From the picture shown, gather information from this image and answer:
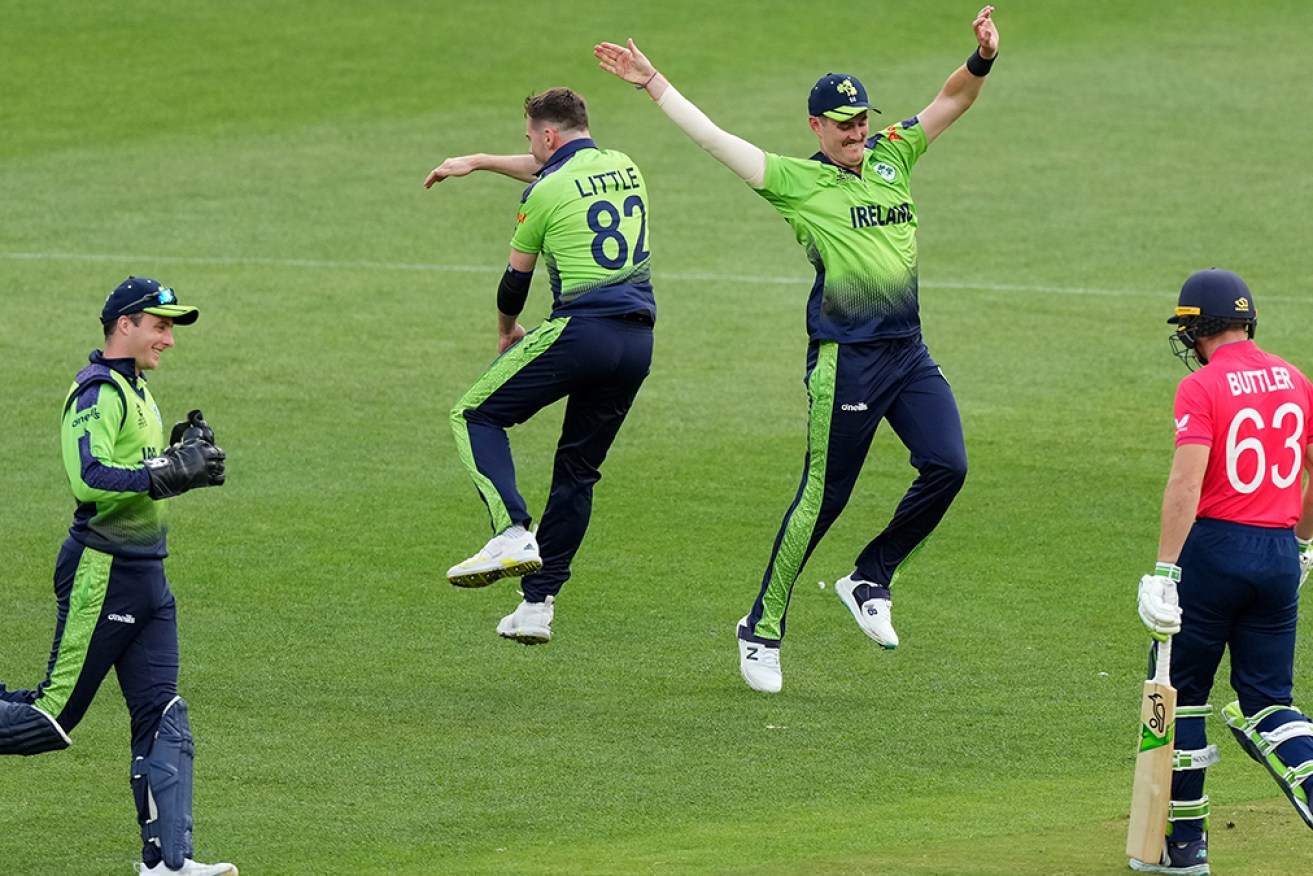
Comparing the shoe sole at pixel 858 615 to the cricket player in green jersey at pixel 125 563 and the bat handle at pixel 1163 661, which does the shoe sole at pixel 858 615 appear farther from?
the cricket player in green jersey at pixel 125 563

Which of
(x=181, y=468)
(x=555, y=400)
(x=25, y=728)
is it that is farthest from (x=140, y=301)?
(x=555, y=400)

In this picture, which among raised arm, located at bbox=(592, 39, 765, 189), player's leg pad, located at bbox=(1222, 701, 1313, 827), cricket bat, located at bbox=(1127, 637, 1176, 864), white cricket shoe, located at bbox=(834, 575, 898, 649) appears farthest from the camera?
white cricket shoe, located at bbox=(834, 575, 898, 649)

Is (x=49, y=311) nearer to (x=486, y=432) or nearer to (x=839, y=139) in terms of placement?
(x=486, y=432)

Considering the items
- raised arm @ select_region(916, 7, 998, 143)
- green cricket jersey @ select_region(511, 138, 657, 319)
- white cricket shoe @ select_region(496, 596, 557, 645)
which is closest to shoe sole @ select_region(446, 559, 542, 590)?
white cricket shoe @ select_region(496, 596, 557, 645)

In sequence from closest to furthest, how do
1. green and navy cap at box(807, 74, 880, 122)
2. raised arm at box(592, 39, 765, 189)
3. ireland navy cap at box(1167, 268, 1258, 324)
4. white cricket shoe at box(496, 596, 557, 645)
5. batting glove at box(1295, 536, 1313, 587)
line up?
ireland navy cap at box(1167, 268, 1258, 324) < batting glove at box(1295, 536, 1313, 587) < raised arm at box(592, 39, 765, 189) < green and navy cap at box(807, 74, 880, 122) < white cricket shoe at box(496, 596, 557, 645)

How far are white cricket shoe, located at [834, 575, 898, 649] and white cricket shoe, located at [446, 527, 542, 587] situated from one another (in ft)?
5.74

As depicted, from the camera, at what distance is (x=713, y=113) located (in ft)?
83.0

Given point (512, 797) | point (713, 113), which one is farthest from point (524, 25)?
point (512, 797)

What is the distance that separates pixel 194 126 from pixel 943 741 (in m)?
17.4

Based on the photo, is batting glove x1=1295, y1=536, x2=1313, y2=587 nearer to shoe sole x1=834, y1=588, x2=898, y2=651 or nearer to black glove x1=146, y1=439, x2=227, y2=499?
shoe sole x1=834, y1=588, x2=898, y2=651

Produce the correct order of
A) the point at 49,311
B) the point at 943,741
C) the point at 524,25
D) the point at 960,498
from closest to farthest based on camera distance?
the point at 943,741 < the point at 960,498 < the point at 49,311 < the point at 524,25

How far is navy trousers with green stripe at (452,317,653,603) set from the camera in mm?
10258

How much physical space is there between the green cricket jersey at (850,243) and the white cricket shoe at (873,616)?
1.41 meters

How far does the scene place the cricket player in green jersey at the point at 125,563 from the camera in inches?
306
